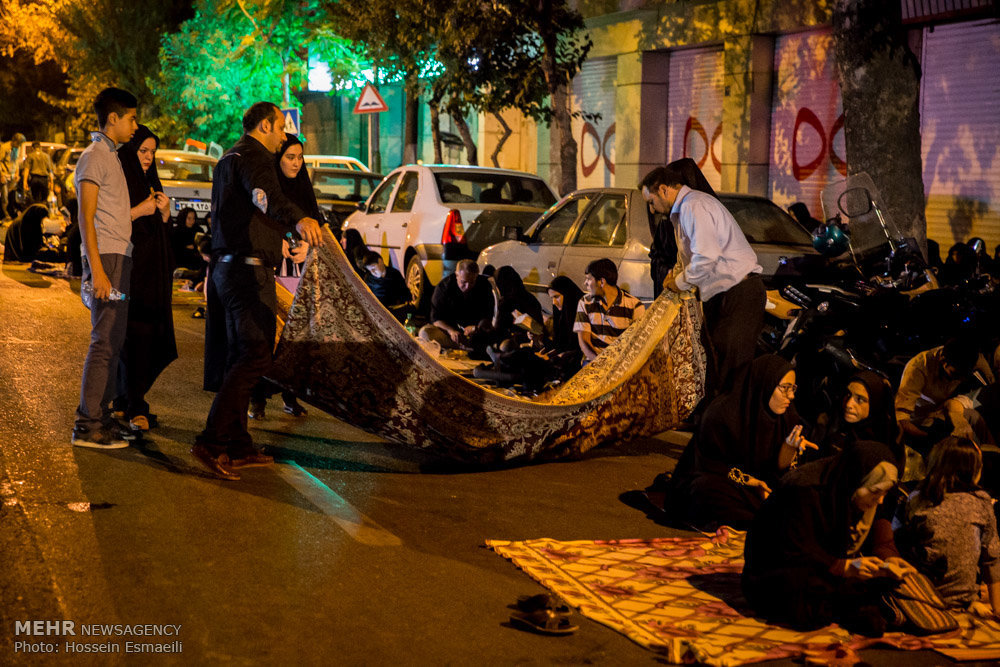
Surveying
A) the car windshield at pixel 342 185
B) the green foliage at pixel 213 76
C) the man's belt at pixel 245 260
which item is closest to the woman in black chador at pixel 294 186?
the man's belt at pixel 245 260

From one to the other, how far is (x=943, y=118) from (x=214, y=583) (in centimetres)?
1291

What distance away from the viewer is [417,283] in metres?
15.1

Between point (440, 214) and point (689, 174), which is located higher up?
point (689, 174)

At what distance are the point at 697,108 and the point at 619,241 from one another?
9739 mm

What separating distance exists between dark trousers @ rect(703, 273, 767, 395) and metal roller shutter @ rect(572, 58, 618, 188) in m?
14.7

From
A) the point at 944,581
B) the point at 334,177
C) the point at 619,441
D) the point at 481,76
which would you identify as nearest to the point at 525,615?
the point at 944,581

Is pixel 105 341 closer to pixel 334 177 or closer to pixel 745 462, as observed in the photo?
pixel 745 462

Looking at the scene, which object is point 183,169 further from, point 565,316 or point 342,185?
point 565,316

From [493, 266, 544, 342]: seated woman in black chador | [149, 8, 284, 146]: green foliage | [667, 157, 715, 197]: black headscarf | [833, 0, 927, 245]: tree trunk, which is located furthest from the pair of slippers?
[149, 8, 284, 146]: green foliage

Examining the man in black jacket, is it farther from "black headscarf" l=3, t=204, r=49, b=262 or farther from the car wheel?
"black headscarf" l=3, t=204, r=49, b=262

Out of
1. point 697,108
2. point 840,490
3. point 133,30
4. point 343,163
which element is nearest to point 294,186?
point 840,490

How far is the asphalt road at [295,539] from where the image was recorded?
4.70 meters

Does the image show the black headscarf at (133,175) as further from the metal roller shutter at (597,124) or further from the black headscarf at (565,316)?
the metal roller shutter at (597,124)

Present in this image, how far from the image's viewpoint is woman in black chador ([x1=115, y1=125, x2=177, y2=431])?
788 centimetres
